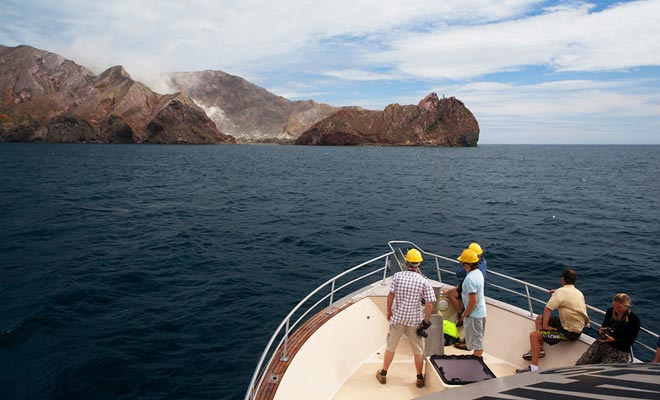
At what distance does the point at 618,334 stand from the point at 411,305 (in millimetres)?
3240

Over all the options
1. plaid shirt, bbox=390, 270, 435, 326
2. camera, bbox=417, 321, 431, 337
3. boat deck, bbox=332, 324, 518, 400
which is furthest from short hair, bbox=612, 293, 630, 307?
camera, bbox=417, 321, 431, 337

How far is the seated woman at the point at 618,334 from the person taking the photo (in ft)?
20.1

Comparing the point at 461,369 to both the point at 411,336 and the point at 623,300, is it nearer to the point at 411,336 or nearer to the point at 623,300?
the point at 411,336

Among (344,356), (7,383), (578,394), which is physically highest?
(578,394)

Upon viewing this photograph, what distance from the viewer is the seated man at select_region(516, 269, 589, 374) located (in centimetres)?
704

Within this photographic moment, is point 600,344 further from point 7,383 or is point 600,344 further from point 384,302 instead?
point 7,383

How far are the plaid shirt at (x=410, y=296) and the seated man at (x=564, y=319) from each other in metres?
2.36

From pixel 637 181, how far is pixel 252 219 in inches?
2281

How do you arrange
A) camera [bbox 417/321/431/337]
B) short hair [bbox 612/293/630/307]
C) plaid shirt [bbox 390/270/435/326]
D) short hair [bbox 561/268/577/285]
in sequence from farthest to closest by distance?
short hair [bbox 561/268/577/285], camera [bbox 417/321/431/337], plaid shirt [bbox 390/270/435/326], short hair [bbox 612/293/630/307]

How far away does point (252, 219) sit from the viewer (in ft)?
94.6

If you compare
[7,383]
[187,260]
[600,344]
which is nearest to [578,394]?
[600,344]

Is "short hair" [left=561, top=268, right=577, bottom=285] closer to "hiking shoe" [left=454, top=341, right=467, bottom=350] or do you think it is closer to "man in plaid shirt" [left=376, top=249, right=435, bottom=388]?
"hiking shoe" [left=454, top=341, right=467, bottom=350]

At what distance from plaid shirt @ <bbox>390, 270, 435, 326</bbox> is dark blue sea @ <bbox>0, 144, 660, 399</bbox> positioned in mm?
5109

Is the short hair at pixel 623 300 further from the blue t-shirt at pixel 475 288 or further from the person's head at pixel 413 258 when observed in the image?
the person's head at pixel 413 258
